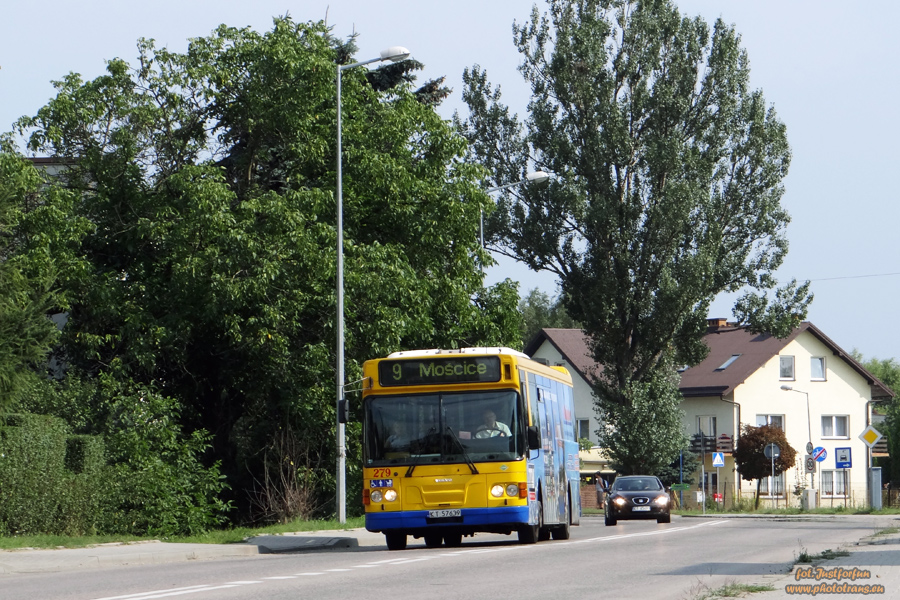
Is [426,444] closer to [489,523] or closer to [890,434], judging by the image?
[489,523]

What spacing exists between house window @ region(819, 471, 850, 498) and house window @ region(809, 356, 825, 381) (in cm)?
556

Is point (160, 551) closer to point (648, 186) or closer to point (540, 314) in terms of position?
point (648, 186)

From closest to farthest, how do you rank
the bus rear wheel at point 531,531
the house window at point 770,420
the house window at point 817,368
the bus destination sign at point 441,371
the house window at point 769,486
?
the bus destination sign at point 441,371, the bus rear wheel at point 531,531, the house window at point 769,486, the house window at point 770,420, the house window at point 817,368

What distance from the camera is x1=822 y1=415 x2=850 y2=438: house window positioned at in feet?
254

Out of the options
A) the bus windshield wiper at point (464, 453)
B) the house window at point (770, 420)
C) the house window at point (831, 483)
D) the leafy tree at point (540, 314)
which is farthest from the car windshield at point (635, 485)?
the leafy tree at point (540, 314)

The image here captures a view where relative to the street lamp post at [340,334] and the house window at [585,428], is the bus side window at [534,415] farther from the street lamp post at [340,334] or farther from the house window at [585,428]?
the house window at [585,428]

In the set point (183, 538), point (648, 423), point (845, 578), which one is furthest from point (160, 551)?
point (648, 423)

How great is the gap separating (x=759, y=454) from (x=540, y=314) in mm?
48355

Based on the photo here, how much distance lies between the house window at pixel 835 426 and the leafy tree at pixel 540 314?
86.9ft

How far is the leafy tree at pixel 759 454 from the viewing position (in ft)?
223

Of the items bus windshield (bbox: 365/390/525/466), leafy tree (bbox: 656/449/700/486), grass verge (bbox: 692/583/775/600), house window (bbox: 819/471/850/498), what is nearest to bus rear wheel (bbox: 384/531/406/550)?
bus windshield (bbox: 365/390/525/466)

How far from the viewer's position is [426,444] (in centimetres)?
2100

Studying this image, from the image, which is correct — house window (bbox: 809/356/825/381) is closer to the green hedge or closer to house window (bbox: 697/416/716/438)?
house window (bbox: 697/416/716/438)

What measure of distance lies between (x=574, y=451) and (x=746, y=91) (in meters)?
24.7
